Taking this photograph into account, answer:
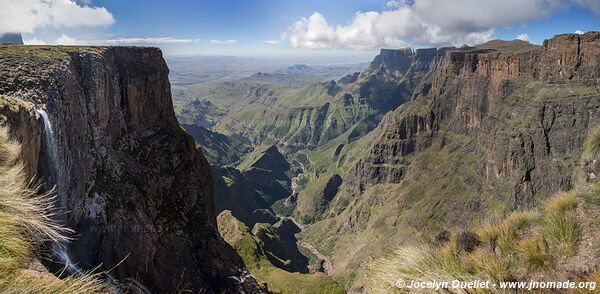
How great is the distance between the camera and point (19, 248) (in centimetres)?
838

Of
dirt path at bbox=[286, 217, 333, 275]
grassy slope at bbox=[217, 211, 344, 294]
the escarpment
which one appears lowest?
dirt path at bbox=[286, 217, 333, 275]

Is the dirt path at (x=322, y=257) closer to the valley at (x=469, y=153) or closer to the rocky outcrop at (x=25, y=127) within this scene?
the valley at (x=469, y=153)

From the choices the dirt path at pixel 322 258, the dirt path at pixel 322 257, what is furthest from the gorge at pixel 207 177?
the dirt path at pixel 322 257

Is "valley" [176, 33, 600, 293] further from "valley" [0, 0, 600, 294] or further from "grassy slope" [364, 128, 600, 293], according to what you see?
"grassy slope" [364, 128, 600, 293]

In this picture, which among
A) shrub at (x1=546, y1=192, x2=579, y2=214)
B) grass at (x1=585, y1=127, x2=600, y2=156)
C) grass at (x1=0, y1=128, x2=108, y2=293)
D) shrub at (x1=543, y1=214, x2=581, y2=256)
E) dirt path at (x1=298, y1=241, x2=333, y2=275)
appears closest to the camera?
grass at (x1=0, y1=128, x2=108, y2=293)

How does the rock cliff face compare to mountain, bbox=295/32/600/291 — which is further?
mountain, bbox=295/32/600/291

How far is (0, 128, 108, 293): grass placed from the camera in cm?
618

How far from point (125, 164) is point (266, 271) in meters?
44.8

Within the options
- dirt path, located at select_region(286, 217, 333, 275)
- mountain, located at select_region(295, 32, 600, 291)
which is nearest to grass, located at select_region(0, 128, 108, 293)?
mountain, located at select_region(295, 32, 600, 291)

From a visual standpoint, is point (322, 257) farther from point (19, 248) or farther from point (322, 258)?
point (19, 248)

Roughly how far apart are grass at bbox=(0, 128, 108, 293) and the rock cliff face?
6.04 metres

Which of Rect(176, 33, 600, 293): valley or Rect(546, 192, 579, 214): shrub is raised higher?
Rect(546, 192, 579, 214): shrub

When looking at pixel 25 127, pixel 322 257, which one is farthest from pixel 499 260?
pixel 322 257

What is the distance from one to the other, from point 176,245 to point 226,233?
182 ft
